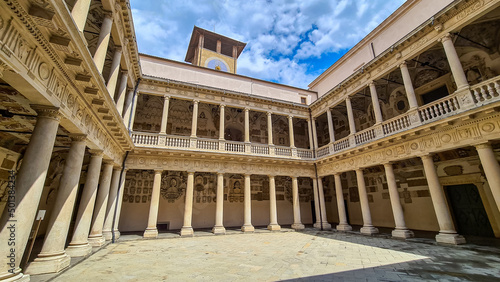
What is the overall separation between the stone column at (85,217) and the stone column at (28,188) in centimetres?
310

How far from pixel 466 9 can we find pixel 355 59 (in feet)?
23.4

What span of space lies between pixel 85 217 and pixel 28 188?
12.1ft

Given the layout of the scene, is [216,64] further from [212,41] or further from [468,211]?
[468,211]

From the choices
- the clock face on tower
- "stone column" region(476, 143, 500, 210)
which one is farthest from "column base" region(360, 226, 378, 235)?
the clock face on tower

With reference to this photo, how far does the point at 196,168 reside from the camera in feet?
40.3

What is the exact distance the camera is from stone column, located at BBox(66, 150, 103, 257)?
665 cm

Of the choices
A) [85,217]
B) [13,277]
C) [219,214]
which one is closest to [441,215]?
[219,214]

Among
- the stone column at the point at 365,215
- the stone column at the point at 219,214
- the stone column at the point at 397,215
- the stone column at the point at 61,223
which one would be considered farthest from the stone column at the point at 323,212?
the stone column at the point at 61,223

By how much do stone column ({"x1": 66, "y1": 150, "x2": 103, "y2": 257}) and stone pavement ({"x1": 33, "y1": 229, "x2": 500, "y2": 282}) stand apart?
1.54ft

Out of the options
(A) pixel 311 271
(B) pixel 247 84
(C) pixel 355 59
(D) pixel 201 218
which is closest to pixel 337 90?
(C) pixel 355 59

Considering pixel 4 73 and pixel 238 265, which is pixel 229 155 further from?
pixel 4 73

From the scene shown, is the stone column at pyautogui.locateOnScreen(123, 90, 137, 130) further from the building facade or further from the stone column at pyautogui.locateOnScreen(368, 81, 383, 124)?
the stone column at pyautogui.locateOnScreen(368, 81, 383, 124)

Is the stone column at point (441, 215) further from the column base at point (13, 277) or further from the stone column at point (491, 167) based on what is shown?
the column base at point (13, 277)

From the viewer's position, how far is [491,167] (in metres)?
7.28
